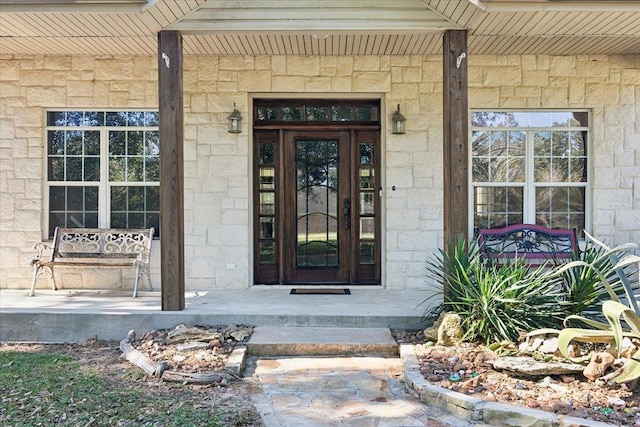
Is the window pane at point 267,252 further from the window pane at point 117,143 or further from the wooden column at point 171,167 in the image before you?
the window pane at point 117,143

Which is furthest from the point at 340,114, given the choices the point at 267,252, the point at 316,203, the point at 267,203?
the point at 267,252

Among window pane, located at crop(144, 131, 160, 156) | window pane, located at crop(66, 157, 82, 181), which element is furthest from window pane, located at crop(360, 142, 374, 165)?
window pane, located at crop(66, 157, 82, 181)

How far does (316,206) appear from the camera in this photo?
20.1ft

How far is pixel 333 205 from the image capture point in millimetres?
6152

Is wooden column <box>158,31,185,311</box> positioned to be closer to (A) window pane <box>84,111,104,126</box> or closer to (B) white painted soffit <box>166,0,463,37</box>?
(B) white painted soffit <box>166,0,463,37</box>

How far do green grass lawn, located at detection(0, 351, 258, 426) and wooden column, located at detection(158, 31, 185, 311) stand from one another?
1107 mm

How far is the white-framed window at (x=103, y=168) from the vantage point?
238 inches

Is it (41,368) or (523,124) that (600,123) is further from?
(41,368)

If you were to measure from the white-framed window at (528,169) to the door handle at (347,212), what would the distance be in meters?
1.50

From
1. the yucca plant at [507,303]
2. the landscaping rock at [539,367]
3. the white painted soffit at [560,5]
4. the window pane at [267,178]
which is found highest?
the white painted soffit at [560,5]

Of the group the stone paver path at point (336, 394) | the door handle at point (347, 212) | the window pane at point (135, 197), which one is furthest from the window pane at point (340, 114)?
the stone paver path at point (336, 394)

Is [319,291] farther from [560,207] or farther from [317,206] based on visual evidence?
[560,207]

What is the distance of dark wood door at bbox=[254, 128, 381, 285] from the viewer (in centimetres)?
610

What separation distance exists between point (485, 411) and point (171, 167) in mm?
3313
